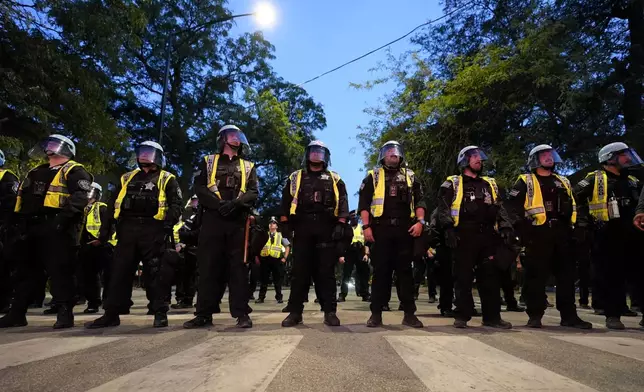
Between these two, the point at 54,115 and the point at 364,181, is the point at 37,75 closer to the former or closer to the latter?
the point at 54,115

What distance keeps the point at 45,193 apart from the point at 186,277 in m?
4.44

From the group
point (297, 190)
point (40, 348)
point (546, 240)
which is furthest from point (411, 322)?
point (40, 348)

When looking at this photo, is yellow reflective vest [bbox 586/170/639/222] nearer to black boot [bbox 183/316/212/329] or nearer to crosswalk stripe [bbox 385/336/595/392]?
crosswalk stripe [bbox 385/336/595/392]

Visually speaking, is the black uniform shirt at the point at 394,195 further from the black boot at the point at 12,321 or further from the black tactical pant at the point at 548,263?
the black boot at the point at 12,321

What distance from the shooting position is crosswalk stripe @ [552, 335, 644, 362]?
399cm

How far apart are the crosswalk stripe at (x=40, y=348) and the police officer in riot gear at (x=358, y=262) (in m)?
7.80

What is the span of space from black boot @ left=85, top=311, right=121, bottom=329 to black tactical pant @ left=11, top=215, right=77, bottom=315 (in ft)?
1.30

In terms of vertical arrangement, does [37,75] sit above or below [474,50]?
below

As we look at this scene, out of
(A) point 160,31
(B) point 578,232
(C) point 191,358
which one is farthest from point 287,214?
(A) point 160,31

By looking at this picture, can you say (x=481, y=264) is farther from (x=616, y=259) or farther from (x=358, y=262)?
(x=358, y=262)

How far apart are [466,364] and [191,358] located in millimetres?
2010

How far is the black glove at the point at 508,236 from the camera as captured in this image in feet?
19.4

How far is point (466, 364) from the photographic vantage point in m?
3.31

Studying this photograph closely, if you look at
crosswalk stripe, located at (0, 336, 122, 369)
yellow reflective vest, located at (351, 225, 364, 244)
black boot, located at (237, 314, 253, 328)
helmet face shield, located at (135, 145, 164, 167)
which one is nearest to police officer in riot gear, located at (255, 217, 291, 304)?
yellow reflective vest, located at (351, 225, 364, 244)
